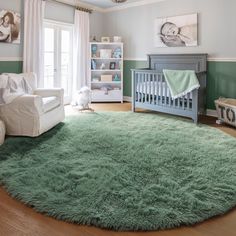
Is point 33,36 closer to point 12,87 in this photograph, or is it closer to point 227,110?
Result: point 12,87

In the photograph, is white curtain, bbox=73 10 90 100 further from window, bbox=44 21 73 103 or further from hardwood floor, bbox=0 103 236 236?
hardwood floor, bbox=0 103 236 236

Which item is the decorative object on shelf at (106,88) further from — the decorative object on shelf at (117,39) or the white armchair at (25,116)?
the white armchair at (25,116)

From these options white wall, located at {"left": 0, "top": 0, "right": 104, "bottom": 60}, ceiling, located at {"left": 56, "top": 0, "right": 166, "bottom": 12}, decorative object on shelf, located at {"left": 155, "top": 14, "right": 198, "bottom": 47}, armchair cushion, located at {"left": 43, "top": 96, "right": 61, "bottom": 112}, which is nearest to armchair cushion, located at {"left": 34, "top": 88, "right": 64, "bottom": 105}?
armchair cushion, located at {"left": 43, "top": 96, "right": 61, "bottom": 112}

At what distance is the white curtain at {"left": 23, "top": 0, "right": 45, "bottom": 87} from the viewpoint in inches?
195

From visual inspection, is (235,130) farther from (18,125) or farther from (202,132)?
(18,125)

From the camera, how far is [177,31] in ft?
18.1

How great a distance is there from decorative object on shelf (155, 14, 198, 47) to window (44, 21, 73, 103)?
1.93 m

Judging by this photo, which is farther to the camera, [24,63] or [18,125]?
[24,63]

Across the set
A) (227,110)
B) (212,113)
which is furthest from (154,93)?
(227,110)

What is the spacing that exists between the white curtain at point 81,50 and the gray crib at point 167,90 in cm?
137

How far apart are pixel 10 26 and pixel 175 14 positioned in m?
3.12

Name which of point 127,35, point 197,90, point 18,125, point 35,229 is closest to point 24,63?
point 18,125

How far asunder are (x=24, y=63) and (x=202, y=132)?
10.7ft

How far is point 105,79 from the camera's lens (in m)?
6.56
